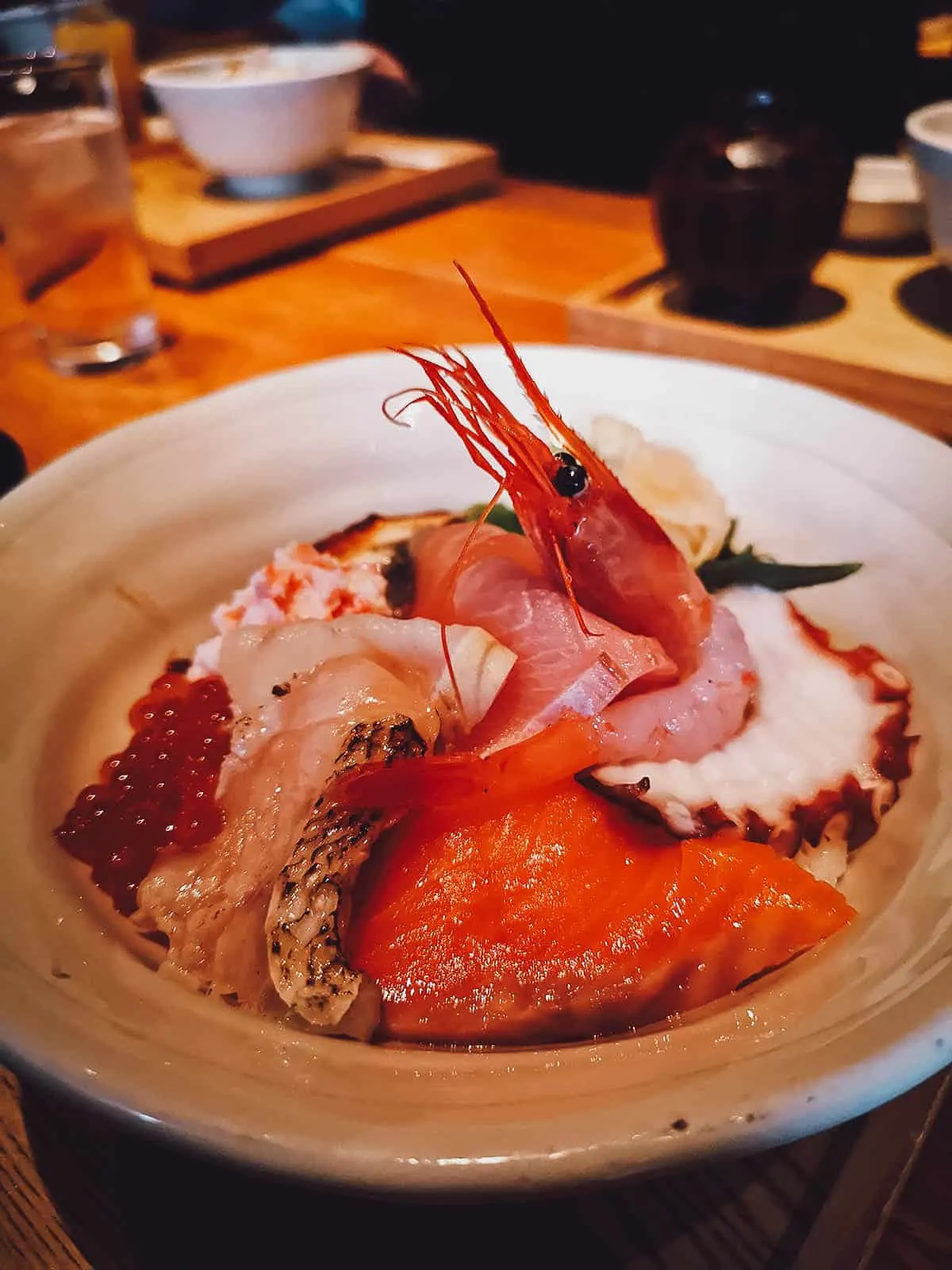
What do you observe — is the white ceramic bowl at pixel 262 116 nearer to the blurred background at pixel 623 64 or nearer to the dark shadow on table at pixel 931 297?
the blurred background at pixel 623 64

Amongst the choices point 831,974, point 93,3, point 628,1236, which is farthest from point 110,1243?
point 93,3

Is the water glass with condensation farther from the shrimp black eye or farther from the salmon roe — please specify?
the shrimp black eye

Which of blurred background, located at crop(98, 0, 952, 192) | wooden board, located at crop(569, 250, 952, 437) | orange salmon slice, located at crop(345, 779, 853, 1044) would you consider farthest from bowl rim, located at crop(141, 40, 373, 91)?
orange salmon slice, located at crop(345, 779, 853, 1044)

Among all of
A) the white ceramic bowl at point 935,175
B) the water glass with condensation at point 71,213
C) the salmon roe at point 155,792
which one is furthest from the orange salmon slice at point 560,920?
the water glass with condensation at point 71,213

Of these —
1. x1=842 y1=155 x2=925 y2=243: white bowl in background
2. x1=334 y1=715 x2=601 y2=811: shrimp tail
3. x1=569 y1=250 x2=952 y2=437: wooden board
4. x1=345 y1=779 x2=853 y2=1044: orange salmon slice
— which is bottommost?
x1=345 y1=779 x2=853 y2=1044: orange salmon slice

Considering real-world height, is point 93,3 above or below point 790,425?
above

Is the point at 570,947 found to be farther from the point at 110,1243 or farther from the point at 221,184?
the point at 221,184

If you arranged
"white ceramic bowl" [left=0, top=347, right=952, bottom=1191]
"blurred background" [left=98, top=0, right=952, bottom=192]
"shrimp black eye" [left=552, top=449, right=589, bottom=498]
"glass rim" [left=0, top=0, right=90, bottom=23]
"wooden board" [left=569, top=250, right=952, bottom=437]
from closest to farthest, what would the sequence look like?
1. "white ceramic bowl" [left=0, top=347, right=952, bottom=1191]
2. "shrimp black eye" [left=552, top=449, right=589, bottom=498]
3. "wooden board" [left=569, top=250, right=952, bottom=437]
4. "blurred background" [left=98, top=0, right=952, bottom=192]
5. "glass rim" [left=0, top=0, right=90, bottom=23]
